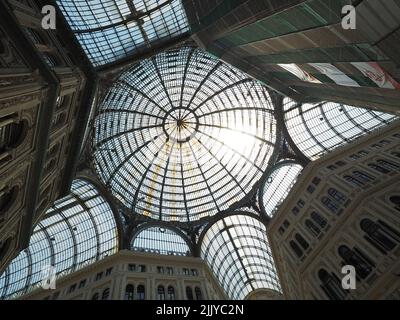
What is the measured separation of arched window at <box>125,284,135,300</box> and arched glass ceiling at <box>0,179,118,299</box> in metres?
10.2

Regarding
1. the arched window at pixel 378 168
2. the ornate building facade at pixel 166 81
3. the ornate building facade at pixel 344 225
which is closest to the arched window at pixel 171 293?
the ornate building facade at pixel 166 81

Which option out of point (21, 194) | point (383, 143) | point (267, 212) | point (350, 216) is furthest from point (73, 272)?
point (383, 143)

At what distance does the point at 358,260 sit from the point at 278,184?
2263 centimetres

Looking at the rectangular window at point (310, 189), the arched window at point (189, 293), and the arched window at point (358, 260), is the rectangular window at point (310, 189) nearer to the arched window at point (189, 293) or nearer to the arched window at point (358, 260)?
the arched window at point (358, 260)

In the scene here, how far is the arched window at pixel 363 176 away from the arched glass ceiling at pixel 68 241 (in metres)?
34.6

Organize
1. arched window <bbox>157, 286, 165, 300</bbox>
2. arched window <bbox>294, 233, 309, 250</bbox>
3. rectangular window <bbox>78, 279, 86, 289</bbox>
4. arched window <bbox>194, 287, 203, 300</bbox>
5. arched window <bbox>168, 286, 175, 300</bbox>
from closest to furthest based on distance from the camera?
arched window <bbox>294, 233, 309, 250</bbox> → arched window <bbox>157, 286, 165, 300</bbox> → arched window <bbox>168, 286, 175, 300</bbox> → rectangular window <bbox>78, 279, 86, 289</bbox> → arched window <bbox>194, 287, 203, 300</bbox>

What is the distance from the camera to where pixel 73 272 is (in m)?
41.5

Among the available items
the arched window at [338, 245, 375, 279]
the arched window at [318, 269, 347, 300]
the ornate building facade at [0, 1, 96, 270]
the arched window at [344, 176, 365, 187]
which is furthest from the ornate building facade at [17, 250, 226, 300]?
the arched window at [344, 176, 365, 187]

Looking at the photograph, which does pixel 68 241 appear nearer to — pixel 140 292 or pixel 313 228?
pixel 140 292

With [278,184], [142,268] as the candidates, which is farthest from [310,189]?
[142,268]

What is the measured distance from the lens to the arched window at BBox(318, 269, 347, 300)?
26.9m

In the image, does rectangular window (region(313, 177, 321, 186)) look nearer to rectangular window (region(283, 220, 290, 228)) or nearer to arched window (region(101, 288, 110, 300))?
rectangular window (region(283, 220, 290, 228))
